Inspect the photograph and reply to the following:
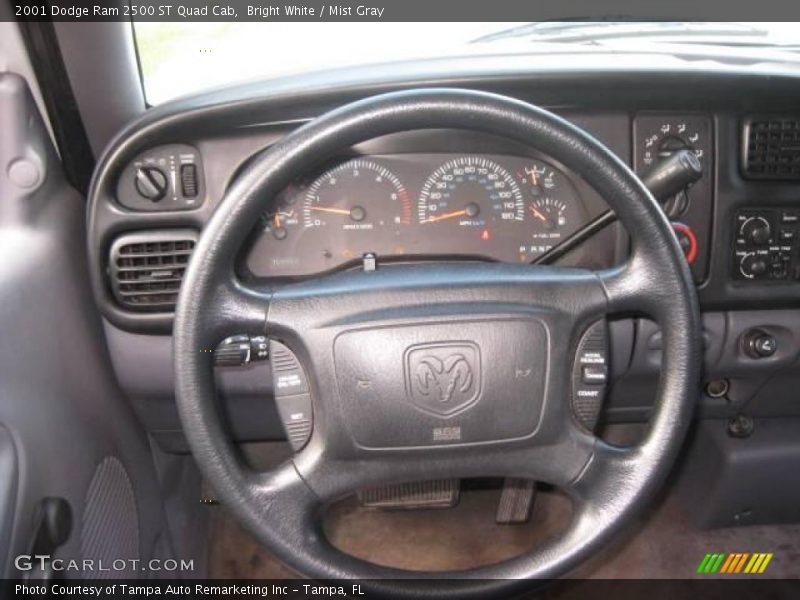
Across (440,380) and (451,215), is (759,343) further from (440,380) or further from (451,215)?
(440,380)

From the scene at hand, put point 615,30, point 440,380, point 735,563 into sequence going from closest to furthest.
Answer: point 440,380 → point 615,30 → point 735,563

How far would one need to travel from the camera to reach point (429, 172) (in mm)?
1419

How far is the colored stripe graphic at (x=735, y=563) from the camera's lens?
76.7 inches

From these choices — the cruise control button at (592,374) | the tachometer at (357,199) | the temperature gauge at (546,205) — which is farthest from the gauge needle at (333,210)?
the cruise control button at (592,374)

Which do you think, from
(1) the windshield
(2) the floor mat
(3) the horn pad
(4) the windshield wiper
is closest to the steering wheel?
(3) the horn pad

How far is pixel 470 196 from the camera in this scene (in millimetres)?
1429

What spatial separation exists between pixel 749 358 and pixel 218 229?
126cm

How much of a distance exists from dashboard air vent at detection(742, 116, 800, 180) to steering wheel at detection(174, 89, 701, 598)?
0.57 meters

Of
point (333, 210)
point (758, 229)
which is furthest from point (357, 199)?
point (758, 229)

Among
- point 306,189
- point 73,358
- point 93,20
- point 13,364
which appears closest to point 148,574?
point 73,358

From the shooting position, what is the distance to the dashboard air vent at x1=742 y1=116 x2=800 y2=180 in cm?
143

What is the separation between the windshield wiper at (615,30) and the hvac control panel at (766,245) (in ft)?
1.90

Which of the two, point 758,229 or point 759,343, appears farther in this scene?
point 759,343

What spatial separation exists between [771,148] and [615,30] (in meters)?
0.55
